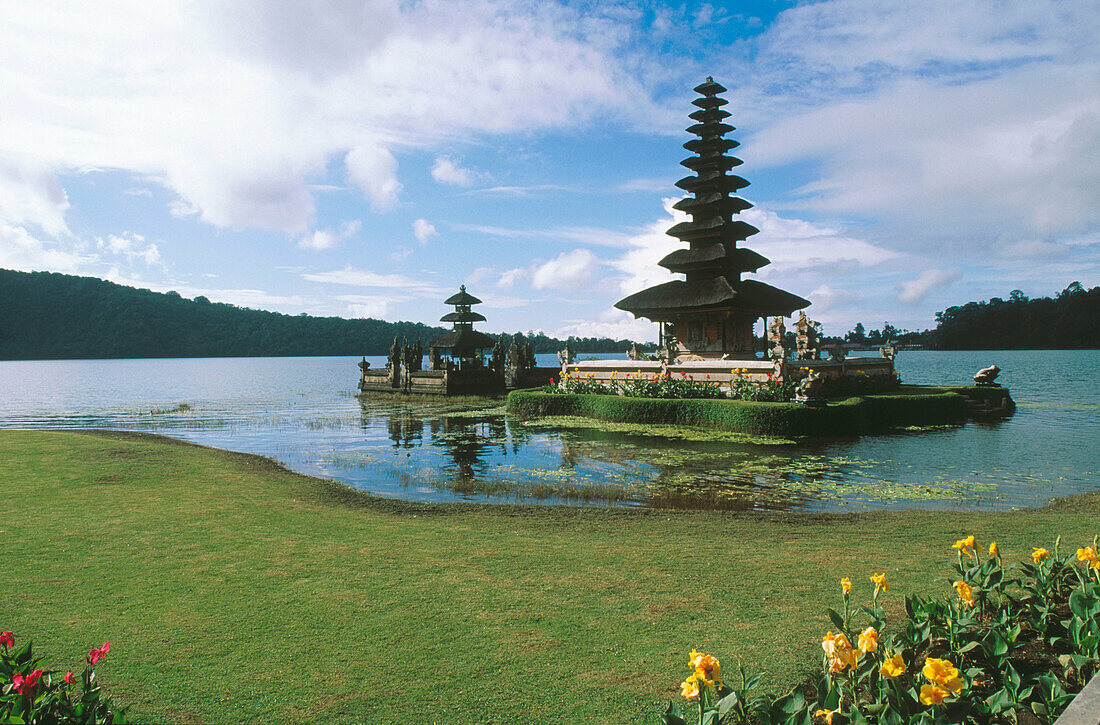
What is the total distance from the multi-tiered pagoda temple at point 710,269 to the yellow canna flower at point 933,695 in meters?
30.9

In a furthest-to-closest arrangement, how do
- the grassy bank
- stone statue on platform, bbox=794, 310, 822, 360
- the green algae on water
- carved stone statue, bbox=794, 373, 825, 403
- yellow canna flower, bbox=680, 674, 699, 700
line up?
stone statue on platform, bbox=794, 310, 822, 360, carved stone statue, bbox=794, 373, 825, 403, the green algae on water, the grassy bank, yellow canna flower, bbox=680, 674, 699, 700

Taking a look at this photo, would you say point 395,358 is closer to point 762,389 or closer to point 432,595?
point 762,389

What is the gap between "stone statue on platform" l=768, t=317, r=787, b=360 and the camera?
24.4 metres

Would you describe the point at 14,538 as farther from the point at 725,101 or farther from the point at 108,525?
the point at 725,101

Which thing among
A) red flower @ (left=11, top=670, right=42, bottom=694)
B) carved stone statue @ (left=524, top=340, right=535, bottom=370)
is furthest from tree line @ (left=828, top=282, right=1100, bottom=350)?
red flower @ (left=11, top=670, right=42, bottom=694)

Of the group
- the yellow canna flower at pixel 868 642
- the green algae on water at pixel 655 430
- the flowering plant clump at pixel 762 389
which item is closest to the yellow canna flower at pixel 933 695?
the yellow canna flower at pixel 868 642

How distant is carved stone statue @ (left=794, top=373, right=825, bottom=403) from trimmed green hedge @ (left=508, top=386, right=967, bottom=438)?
0.77m

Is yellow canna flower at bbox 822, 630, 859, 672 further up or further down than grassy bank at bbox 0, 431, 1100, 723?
further up

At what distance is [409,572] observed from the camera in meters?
6.49

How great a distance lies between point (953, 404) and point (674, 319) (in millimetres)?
15056

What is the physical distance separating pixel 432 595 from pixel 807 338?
87.5 ft

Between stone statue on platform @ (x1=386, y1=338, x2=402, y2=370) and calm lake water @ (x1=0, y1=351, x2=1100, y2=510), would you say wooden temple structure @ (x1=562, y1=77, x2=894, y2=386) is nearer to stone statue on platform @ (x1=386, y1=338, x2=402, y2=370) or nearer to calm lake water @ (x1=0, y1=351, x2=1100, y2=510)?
calm lake water @ (x1=0, y1=351, x2=1100, y2=510)

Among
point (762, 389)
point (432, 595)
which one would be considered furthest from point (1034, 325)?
point (432, 595)

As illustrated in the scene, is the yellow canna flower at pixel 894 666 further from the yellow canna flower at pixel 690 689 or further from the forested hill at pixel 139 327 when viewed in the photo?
the forested hill at pixel 139 327
